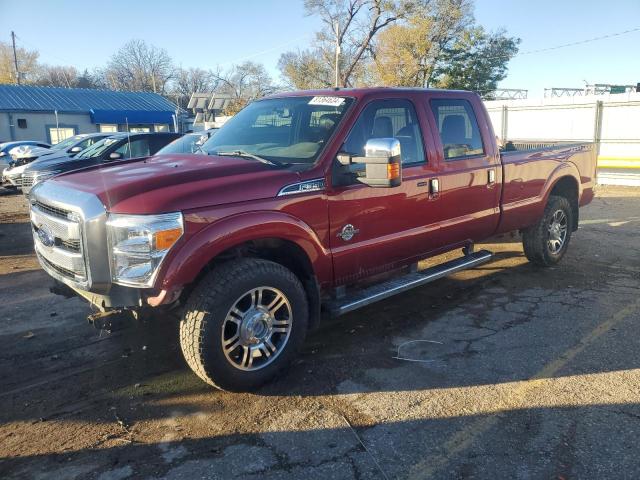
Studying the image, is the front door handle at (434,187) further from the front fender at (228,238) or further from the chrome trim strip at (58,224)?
the chrome trim strip at (58,224)

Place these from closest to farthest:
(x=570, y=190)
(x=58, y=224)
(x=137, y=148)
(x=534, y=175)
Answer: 1. (x=58, y=224)
2. (x=534, y=175)
3. (x=570, y=190)
4. (x=137, y=148)

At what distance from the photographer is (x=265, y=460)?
9.37 feet

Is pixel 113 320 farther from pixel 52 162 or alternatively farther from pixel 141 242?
pixel 52 162

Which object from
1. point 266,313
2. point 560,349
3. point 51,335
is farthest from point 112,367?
point 560,349

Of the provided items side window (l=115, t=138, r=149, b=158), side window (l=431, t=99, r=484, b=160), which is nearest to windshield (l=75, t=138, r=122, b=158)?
side window (l=115, t=138, r=149, b=158)

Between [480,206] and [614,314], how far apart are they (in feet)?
5.31

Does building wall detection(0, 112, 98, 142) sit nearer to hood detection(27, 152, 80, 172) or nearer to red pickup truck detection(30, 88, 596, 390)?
hood detection(27, 152, 80, 172)

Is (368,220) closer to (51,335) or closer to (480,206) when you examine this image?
(480,206)

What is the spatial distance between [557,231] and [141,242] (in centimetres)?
544

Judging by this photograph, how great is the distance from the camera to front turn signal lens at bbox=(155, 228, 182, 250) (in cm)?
308

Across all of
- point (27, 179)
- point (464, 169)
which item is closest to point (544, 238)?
point (464, 169)

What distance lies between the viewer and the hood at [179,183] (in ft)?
10.4

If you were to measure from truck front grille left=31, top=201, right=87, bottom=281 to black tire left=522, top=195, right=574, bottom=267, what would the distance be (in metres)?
5.19

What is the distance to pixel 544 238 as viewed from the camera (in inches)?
253
